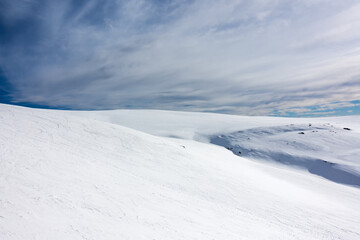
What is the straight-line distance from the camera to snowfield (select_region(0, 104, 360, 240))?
3.94 m

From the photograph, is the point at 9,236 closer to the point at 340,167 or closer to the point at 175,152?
the point at 175,152

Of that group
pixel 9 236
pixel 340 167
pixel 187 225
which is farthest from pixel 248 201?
pixel 340 167

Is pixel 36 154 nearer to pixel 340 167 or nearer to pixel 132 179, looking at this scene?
pixel 132 179

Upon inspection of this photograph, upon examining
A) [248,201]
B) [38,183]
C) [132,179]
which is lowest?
[248,201]

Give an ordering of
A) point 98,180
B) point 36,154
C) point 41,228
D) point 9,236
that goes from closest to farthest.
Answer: point 9,236
point 41,228
point 98,180
point 36,154

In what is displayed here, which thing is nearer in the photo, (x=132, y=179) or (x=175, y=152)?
(x=132, y=179)

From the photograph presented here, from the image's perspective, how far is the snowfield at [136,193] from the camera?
394cm

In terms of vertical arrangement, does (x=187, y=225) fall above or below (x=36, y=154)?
below

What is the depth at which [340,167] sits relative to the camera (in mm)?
13727

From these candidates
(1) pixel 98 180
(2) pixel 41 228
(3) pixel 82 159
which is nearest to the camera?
(2) pixel 41 228

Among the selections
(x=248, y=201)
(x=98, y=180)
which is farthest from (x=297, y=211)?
(x=98, y=180)

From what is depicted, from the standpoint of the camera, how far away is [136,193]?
225 inches

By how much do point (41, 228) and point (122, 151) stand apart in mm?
5725

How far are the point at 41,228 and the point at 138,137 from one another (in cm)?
778
